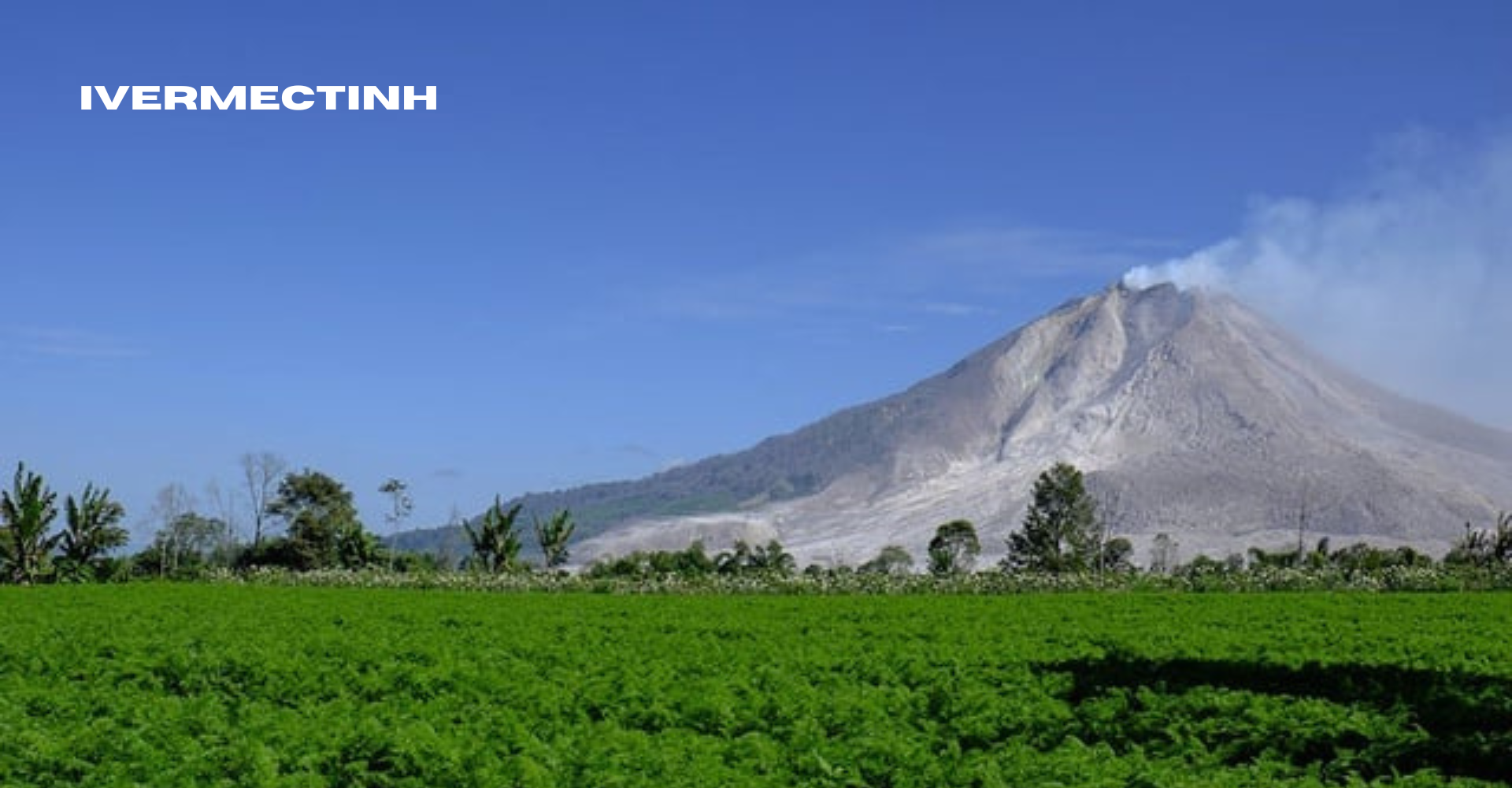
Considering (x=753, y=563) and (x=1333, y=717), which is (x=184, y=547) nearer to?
(x=753, y=563)

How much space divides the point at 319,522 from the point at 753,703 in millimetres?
77113

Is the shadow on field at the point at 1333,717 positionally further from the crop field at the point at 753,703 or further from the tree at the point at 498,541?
the tree at the point at 498,541

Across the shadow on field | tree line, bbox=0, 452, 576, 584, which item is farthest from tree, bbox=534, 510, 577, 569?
the shadow on field

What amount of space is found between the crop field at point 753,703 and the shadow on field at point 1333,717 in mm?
37

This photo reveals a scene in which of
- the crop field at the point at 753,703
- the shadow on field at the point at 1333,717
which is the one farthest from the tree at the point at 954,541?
the shadow on field at the point at 1333,717

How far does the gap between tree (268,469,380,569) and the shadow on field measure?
69.4m

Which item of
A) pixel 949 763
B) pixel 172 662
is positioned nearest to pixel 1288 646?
pixel 949 763

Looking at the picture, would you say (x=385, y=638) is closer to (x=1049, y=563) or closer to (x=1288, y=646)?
(x=1288, y=646)

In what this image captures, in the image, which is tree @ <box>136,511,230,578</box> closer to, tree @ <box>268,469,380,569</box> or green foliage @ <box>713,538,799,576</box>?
tree @ <box>268,469,380,569</box>

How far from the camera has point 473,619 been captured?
109ft

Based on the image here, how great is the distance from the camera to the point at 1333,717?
14.2 m

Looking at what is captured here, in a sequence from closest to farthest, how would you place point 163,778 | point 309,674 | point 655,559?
point 163,778
point 309,674
point 655,559

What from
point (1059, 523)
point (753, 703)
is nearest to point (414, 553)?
point (1059, 523)

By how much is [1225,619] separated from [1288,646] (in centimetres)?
1009
